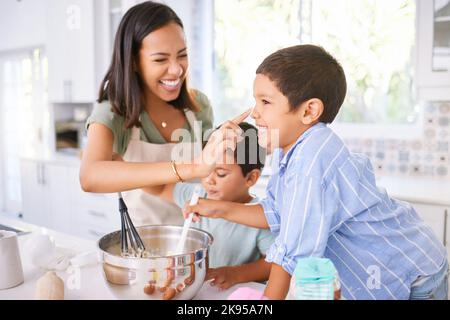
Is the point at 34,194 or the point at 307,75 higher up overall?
the point at 307,75

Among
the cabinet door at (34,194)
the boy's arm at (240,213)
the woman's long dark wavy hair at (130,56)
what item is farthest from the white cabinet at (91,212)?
the boy's arm at (240,213)

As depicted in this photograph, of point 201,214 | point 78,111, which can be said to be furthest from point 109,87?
point 78,111

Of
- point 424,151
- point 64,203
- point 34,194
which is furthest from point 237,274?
point 34,194

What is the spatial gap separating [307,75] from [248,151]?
400mm

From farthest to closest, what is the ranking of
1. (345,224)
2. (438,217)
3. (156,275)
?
(438,217) → (345,224) → (156,275)

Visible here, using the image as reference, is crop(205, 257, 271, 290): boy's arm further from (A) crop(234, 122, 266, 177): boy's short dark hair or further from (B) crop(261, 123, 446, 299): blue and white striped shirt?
(A) crop(234, 122, 266, 177): boy's short dark hair

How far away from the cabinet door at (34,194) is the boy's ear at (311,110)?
293 centimetres

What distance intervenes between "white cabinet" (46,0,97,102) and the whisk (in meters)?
2.44

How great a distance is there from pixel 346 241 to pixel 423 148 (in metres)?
1.75

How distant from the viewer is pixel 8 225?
1.58 m

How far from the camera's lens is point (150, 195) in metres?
1.42

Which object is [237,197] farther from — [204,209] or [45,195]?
[45,195]

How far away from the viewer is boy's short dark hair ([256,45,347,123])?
923mm

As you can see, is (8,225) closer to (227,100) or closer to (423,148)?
(227,100)
